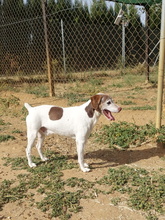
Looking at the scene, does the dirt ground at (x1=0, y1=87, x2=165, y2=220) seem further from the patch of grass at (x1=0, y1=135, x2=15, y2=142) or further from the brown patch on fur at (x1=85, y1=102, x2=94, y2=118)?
the brown patch on fur at (x1=85, y1=102, x2=94, y2=118)

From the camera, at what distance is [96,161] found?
329 centimetres

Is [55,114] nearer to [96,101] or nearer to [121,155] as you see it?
[96,101]

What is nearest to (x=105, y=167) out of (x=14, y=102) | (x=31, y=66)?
(x=14, y=102)

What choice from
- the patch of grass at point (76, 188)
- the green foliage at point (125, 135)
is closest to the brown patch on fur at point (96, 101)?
the patch of grass at point (76, 188)

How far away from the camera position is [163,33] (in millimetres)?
3340

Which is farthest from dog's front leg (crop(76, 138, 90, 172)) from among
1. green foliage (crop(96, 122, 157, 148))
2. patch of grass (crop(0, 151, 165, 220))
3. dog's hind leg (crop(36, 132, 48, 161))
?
green foliage (crop(96, 122, 157, 148))

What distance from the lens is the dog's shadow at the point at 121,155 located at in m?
3.23

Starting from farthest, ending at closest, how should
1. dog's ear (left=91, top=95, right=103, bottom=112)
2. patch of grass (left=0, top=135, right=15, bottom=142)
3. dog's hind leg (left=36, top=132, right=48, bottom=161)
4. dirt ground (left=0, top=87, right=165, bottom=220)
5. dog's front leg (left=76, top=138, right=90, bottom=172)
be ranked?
patch of grass (left=0, top=135, right=15, bottom=142) → dog's hind leg (left=36, top=132, right=48, bottom=161) → dog's front leg (left=76, top=138, right=90, bottom=172) → dog's ear (left=91, top=95, right=103, bottom=112) → dirt ground (left=0, top=87, right=165, bottom=220)

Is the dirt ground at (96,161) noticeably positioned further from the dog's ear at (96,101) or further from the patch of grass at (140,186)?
the dog's ear at (96,101)

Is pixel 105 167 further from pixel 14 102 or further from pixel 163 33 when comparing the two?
pixel 14 102

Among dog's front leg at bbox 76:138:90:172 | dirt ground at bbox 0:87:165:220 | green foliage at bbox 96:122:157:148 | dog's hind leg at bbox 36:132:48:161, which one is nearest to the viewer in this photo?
dirt ground at bbox 0:87:165:220

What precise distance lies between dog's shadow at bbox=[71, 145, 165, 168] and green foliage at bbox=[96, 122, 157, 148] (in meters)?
0.14

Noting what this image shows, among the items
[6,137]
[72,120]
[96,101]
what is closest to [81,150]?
[72,120]

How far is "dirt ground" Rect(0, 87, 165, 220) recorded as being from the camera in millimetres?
2211
